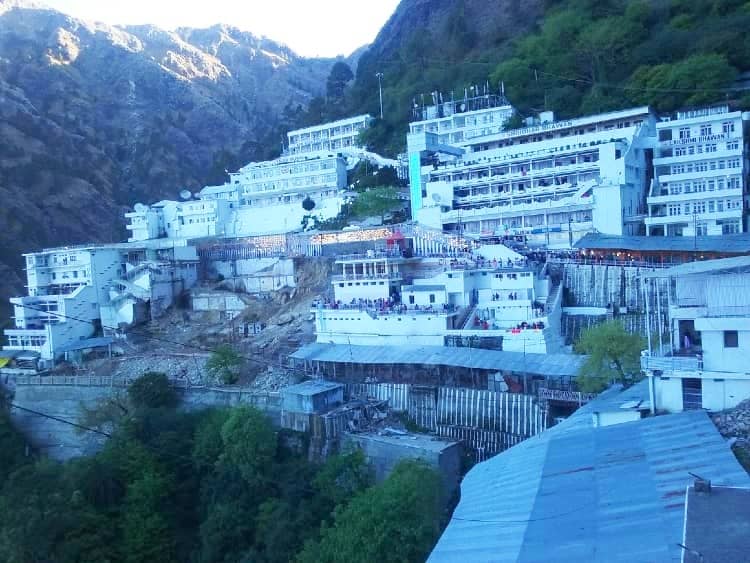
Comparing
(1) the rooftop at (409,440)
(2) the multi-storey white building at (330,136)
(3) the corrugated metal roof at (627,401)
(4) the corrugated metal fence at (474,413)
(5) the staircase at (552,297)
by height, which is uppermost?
(2) the multi-storey white building at (330,136)

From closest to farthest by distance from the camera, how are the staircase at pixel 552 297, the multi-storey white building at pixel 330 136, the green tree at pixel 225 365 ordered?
the staircase at pixel 552 297, the green tree at pixel 225 365, the multi-storey white building at pixel 330 136

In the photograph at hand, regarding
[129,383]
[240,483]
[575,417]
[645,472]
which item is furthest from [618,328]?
[129,383]

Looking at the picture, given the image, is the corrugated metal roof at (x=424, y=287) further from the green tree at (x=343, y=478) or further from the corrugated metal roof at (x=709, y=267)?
the corrugated metal roof at (x=709, y=267)

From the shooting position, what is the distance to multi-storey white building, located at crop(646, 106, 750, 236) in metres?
29.1

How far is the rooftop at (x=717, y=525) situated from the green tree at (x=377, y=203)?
101 feet

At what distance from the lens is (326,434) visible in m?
22.0

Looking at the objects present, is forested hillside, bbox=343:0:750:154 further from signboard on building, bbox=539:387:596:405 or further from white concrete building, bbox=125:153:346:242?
signboard on building, bbox=539:387:596:405

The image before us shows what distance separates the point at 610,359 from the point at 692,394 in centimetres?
541

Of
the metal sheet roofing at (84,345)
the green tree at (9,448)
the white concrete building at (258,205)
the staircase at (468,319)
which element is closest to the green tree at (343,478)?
the staircase at (468,319)

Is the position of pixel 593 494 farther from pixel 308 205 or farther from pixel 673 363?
pixel 308 205

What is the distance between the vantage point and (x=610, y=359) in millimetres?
19391

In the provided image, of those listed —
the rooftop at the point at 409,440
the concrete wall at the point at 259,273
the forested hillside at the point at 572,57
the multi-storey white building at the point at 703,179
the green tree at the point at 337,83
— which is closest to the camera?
the rooftop at the point at 409,440

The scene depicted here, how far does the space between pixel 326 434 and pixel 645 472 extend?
1330cm

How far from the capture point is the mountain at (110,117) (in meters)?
55.0
